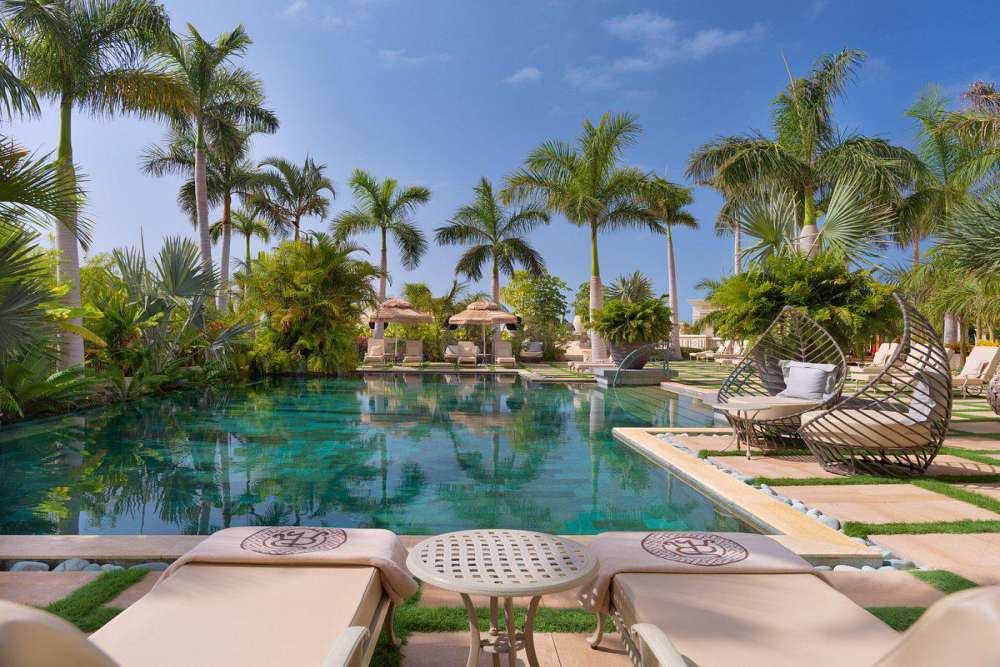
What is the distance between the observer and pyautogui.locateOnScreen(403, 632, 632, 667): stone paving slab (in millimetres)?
2078

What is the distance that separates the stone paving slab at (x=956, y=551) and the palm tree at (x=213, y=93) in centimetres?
1334

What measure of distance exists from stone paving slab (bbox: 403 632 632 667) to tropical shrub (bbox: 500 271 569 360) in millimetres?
23422

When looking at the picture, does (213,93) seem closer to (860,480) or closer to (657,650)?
(860,480)

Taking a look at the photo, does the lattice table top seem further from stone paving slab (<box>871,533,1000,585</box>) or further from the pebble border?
stone paving slab (<box>871,533,1000,585</box>)

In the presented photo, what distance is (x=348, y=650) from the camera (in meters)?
1.39

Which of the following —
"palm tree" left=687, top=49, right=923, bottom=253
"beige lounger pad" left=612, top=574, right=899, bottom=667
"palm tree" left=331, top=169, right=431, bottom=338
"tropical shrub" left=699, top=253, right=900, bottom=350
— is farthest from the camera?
"palm tree" left=331, top=169, right=431, bottom=338

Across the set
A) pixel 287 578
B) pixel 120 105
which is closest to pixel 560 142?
pixel 120 105

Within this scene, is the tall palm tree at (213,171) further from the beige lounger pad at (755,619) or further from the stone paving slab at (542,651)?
the beige lounger pad at (755,619)

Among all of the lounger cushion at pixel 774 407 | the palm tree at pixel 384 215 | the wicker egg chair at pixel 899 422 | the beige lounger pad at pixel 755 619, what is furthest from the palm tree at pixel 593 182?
the beige lounger pad at pixel 755 619

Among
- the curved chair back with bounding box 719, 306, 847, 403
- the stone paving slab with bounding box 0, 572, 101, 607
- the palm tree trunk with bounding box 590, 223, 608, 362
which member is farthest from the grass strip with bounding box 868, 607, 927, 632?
the palm tree trunk with bounding box 590, 223, 608, 362

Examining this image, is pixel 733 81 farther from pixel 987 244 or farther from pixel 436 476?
pixel 436 476

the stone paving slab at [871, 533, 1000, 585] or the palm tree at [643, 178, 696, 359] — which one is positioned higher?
the palm tree at [643, 178, 696, 359]

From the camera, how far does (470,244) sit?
25.4m

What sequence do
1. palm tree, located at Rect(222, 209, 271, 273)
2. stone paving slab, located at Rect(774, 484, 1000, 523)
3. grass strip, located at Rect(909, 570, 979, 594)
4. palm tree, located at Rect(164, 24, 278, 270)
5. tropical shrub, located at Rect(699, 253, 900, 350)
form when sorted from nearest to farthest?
grass strip, located at Rect(909, 570, 979, 594), stone paving slab, located at Rect(774, 484, 1000, 523), tropical shrub, located at Rect(699, 253, 900, 350), palm tree, located at Rect(164, 24, 278, 270), palm tree, located at Rect(222, 209, 271, 273)
